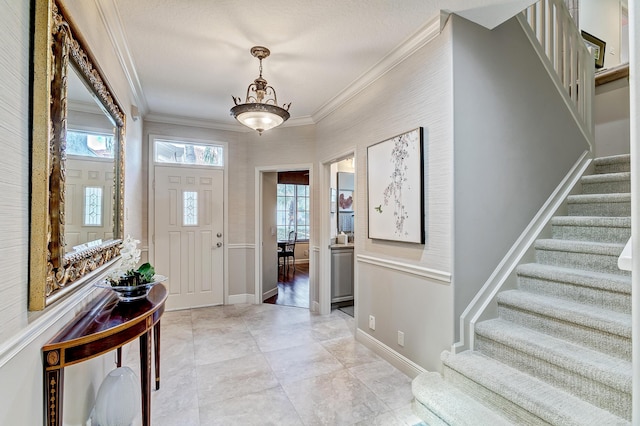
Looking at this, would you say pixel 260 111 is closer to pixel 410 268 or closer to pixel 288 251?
pixel 410 268

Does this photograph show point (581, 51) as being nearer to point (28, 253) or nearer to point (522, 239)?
point (522, 239)

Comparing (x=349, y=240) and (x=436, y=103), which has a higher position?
(x=436, y=103)

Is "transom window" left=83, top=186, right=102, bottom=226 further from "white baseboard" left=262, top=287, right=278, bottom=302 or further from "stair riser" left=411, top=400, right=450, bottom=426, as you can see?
"white baseboard" left=262, top=287, right=278, bottom=302

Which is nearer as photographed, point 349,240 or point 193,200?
point 193,200

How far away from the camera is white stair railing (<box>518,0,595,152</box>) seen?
9.57ft

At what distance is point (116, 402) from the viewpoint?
1.71 metres

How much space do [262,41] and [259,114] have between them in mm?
563

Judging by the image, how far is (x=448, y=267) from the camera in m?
2.25

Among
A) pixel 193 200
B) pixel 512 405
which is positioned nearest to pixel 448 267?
pixel 512 405

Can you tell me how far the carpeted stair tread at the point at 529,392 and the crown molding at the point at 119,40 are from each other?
3.24 metres

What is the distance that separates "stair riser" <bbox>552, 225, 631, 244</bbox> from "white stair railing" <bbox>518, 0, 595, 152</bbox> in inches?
45.2

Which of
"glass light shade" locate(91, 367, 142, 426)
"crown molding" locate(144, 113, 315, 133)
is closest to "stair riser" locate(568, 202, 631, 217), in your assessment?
"crown molding" locate(144, 113, 315, 133)

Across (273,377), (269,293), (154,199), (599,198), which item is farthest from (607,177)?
(154,199)

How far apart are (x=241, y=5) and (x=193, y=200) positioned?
300 centimetres
